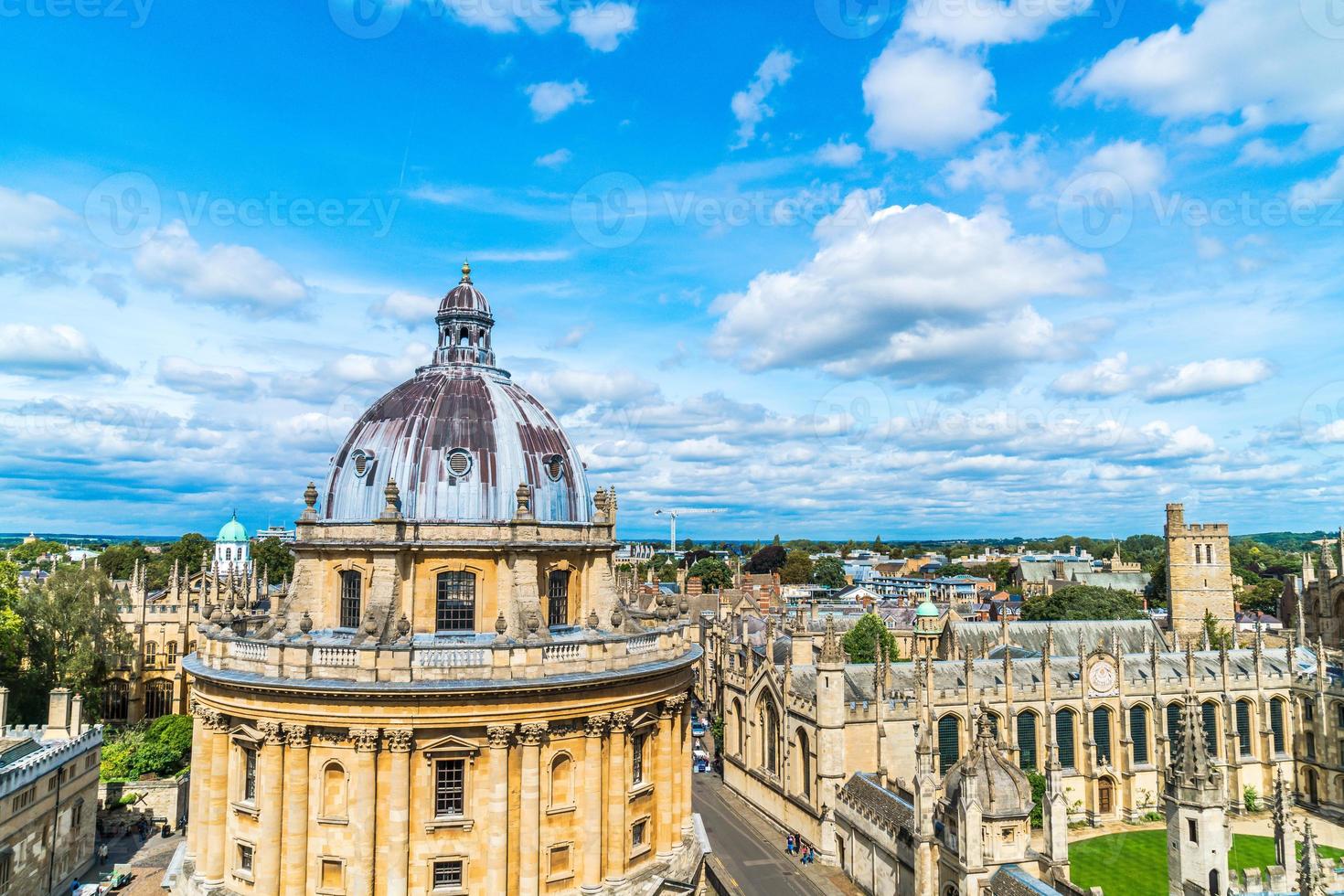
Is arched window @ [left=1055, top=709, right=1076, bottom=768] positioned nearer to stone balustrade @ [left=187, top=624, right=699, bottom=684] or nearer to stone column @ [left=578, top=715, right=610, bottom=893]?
stone column @ [left=578, top=715, right=610, bottom=893]

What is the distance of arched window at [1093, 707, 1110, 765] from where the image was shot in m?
61.4

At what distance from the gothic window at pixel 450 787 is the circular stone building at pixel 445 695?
7cm

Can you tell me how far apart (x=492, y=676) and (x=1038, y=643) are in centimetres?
6061

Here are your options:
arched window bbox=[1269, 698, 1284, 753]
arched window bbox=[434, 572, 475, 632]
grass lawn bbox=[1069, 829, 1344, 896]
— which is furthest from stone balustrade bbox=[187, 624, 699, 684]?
arched window bbox=[1269, 698, 1284, 753]

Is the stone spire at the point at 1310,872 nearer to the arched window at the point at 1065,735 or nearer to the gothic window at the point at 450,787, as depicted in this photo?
the gothic window at the point at 450,787

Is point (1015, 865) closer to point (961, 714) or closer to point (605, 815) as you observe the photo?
point (605, 815)

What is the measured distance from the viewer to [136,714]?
71.5 meters

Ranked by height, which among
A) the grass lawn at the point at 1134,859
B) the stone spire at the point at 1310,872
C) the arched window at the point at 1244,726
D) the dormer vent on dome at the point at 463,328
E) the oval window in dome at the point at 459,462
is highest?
the dormer vent on dome at the point at 463,328

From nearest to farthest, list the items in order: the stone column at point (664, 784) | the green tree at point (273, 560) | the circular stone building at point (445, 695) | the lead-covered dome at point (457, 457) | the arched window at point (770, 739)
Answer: the circular stone building at point (445, 695)
the lead-covered dome at point (457, 457)
the stone column at point (664, 784)
the arched window at point (770, 739)
the green tree at point (273, 560)

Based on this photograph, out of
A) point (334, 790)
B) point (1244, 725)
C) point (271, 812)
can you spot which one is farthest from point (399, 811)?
point (1244, 725)

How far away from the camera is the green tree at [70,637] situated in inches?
2482

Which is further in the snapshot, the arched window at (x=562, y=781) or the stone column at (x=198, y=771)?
the stone column at (x=198, y=771)

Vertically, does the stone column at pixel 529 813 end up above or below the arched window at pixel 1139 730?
above

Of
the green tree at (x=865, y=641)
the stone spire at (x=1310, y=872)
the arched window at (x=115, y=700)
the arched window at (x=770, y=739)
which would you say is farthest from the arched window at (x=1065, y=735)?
the arched window at (x=115, y=700)
